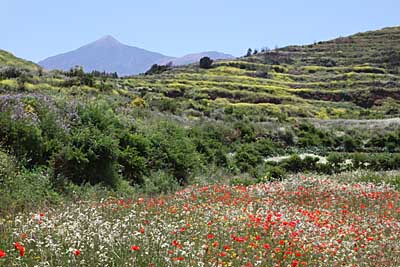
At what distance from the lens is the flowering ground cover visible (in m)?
4.98

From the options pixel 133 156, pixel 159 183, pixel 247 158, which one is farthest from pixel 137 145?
pixel 247 158

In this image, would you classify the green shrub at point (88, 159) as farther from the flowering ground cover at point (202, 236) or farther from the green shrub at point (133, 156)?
the flowering ground cover at point (202, 236)

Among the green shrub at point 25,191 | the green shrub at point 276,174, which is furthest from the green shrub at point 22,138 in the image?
the green shrub at point 276,174

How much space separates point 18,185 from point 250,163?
1059cm

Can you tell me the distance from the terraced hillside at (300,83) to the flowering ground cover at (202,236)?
21183 mm

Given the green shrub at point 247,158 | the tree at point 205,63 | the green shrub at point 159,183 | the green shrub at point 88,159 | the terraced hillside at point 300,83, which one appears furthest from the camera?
the tree at point 205,63

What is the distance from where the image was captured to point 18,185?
8.96 metres

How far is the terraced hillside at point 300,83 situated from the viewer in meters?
50.1

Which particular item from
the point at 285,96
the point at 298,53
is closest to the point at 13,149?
the point at 285,96

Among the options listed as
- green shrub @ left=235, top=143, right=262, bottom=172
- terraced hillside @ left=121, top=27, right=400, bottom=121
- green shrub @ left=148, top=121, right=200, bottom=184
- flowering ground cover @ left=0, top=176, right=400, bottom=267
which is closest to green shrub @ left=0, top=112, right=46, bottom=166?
flowering ground cover @ left=0, top=176, right=400, bottom=267

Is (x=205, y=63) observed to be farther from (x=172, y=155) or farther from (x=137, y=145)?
(x=137, y=145)

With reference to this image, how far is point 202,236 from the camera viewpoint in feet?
20.7

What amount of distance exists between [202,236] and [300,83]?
68.1 metres

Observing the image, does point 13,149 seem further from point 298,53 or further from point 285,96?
point 298,53
